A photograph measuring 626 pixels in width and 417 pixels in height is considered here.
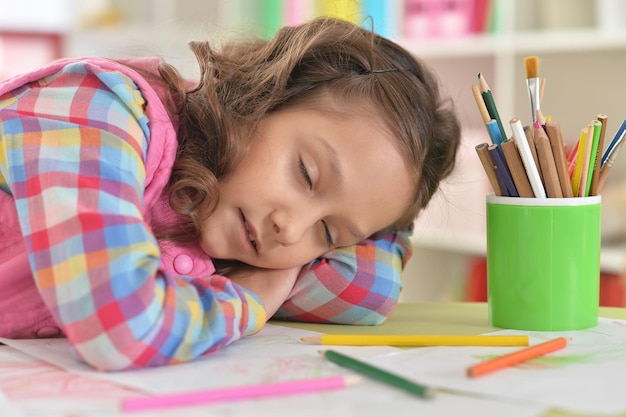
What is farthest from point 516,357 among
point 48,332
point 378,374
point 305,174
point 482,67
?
point 482,67

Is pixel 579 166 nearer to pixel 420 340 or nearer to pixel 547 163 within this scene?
pixel 547 163

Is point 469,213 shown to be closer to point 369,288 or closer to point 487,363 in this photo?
point 369,288

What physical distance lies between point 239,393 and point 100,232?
198 millimetres

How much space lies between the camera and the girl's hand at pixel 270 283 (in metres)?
0.96

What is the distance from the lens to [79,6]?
3.44 metres

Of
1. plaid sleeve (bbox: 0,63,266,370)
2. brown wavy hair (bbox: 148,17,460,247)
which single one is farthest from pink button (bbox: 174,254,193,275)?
plaid sleeve (bbox: 0,63,266,370)

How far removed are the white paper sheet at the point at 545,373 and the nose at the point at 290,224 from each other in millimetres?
227

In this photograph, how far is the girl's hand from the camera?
96 centimetres

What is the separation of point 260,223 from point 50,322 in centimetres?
24

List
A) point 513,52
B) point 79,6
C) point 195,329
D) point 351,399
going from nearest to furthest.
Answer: point 351,399 < point 195,329 < point 513,52 < point 79,6

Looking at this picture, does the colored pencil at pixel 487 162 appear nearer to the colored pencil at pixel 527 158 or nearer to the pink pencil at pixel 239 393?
the colored pencil at pixel 527 158

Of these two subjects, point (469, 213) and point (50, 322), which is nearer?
point (50, 322)

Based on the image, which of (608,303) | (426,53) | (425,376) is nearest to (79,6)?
(426,53)

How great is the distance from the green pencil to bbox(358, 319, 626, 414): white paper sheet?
1.3 inches
